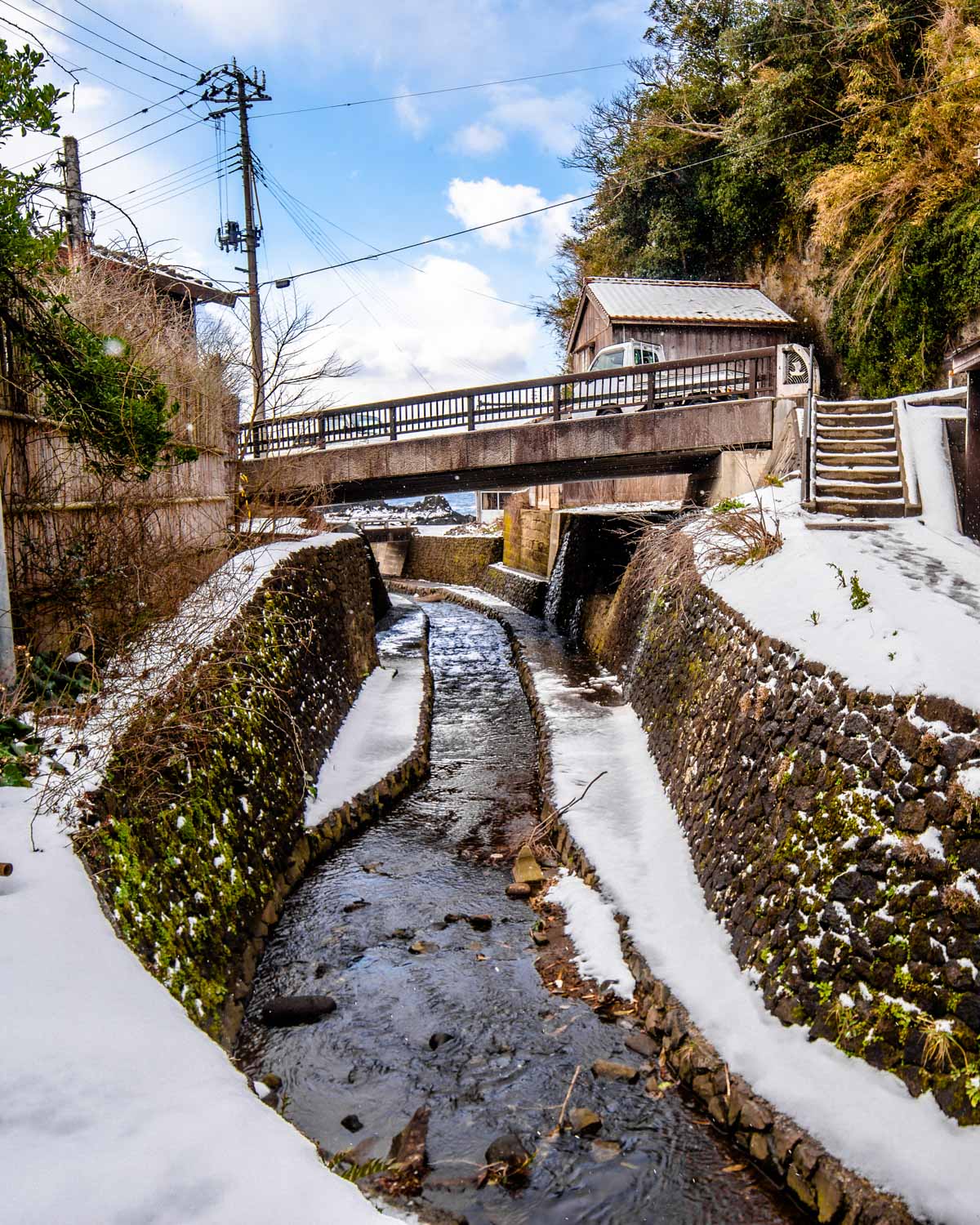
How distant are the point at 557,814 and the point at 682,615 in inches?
133

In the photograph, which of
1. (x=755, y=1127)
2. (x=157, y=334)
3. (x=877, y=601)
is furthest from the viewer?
(x=157, y=334)

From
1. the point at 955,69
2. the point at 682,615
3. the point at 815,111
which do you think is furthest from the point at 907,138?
the point at 682,615

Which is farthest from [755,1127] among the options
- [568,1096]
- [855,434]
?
[855,434]

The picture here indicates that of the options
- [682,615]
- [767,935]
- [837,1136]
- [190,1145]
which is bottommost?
[837,1136]

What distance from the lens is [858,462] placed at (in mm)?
11953

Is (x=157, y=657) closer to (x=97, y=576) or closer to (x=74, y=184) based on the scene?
(x=97, y=576)

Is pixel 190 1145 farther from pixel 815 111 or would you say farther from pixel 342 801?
pixel 815 111

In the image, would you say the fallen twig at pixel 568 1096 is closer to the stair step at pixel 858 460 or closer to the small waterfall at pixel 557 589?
the stair step at pixel 858 460

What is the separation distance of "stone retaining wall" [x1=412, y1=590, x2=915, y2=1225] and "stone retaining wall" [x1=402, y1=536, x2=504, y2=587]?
961 inches

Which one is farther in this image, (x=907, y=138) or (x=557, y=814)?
(x=907, y=138)

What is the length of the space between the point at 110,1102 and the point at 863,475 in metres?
11.5

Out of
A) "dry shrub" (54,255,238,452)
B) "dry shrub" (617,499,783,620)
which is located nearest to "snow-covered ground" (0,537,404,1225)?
"dry shrub" (54,255,238,452)

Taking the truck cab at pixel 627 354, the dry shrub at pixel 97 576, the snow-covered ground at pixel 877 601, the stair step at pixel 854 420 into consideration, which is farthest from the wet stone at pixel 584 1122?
the truck cab at pixel 627 354

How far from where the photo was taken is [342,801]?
31.7ft
